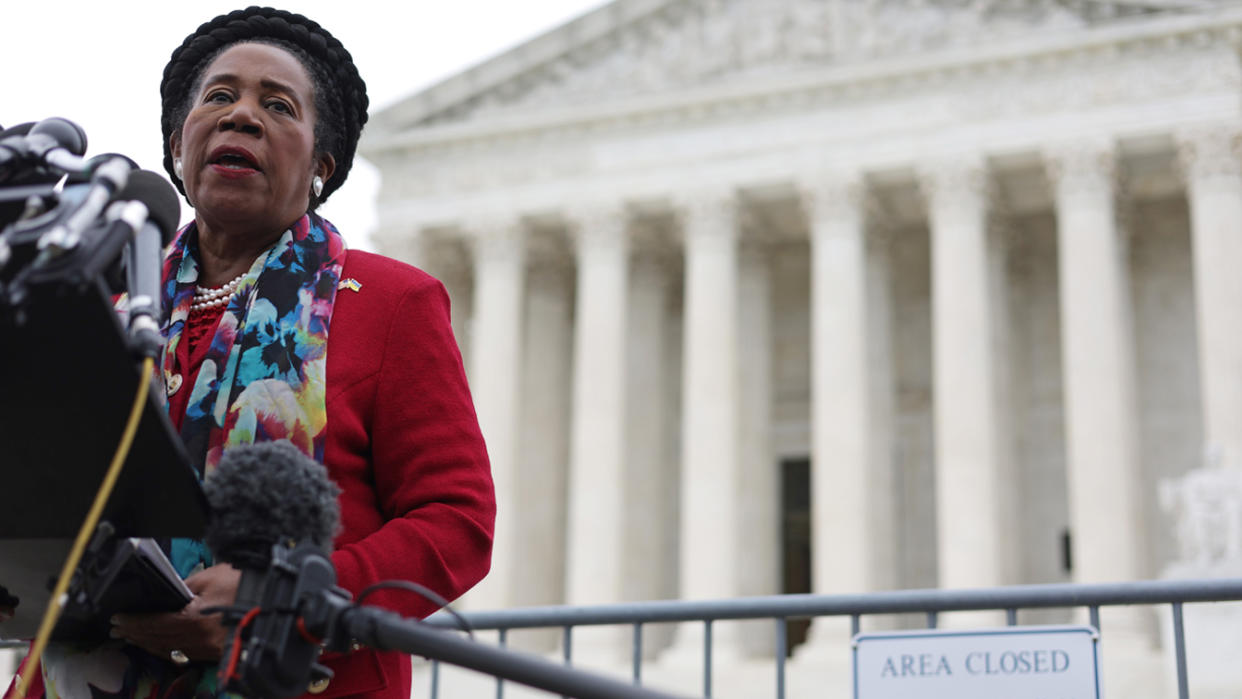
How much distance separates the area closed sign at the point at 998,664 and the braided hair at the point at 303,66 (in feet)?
9.20

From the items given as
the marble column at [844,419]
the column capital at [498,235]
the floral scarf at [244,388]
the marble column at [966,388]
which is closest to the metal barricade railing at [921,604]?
the floral scarf at [244,388]

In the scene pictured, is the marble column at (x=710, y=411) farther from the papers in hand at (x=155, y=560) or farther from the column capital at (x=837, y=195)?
the papers in hand at (x=155, y=560)

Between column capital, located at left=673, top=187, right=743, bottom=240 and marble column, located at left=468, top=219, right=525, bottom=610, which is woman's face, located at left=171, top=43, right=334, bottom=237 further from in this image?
marble column, located at left=468, top=219, right=525, bottom=610

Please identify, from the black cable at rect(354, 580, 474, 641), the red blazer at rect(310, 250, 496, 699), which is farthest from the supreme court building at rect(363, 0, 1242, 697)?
the black cable at rect(354, 580, 474, 641)

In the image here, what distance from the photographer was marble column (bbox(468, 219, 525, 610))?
3466cm

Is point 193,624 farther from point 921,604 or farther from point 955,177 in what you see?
point 955,177

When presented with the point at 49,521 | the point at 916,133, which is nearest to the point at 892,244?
the point at 916,133

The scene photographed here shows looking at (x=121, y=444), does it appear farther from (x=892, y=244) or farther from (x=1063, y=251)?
(x=892, y=244)

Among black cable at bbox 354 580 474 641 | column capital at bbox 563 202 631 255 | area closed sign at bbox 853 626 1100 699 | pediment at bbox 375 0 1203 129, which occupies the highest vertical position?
pediment at bbox 375 0 1203 129

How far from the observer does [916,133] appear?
32.2m

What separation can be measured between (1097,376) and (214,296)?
91.9 ft

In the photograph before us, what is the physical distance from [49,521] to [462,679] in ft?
93.6

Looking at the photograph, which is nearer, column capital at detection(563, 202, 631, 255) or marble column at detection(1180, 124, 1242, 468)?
marble column at detection(1180, 124, 1242, 468)

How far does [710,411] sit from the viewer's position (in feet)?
108
